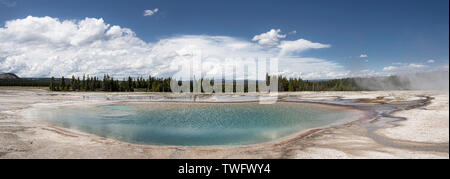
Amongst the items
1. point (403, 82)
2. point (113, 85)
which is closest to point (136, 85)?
point (113, 85)

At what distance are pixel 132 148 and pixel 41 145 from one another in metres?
4.66

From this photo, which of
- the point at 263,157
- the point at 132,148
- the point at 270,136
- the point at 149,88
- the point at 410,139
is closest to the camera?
the point at 263,157

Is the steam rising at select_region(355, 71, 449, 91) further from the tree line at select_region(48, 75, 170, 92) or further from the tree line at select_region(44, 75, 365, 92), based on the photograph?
the tree line at select_region(48, 75, 170, 92)

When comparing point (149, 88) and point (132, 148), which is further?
point (149, 88)

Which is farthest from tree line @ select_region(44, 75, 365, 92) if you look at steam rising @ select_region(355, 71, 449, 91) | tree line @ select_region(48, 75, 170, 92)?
steam rising @ select_region(355, 71, 449, 91)

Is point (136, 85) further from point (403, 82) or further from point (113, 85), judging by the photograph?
point (403, 82)

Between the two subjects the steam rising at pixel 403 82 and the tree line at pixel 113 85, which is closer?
the steam rising at pixel 403 82

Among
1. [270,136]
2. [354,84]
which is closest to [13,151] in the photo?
[270,136]

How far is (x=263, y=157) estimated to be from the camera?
33.8 ft

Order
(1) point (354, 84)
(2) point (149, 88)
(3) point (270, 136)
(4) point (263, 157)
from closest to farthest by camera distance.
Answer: (4) point (263, 157) < (3) point (270, 136) < (2) point (149, 88) < (1) point (354, 84)

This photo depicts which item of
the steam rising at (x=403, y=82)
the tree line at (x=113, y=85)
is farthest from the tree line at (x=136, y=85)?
the steam rising at (x=403, y=82)

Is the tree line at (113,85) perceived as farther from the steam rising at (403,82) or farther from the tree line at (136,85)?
the steam rising at (403,82)

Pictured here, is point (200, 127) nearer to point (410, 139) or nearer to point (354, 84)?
point (410, 139)

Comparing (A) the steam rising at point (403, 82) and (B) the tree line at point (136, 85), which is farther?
(B) the tree line at point (136, 85)
